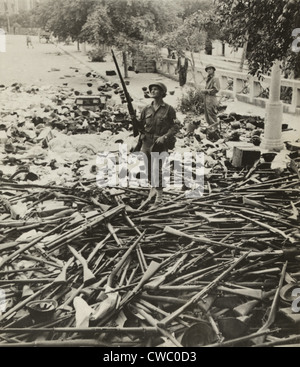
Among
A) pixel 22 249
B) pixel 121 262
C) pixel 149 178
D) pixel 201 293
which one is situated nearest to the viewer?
pixel 201 293

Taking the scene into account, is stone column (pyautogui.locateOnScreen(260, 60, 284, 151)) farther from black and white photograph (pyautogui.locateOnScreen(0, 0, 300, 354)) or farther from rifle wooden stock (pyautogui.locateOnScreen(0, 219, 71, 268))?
rifle wooden stock (pyautogui.locateOnScreen(0, 219, 71, 268))

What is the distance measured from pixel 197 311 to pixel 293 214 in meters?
2.46

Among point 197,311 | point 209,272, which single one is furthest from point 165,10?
point 197,311

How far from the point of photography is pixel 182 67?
29.1 ft

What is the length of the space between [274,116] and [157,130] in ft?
8.22

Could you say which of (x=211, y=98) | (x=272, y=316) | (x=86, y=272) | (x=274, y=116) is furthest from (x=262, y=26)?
(x=86, y=272)

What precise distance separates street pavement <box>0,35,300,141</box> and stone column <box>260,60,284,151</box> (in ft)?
0.67

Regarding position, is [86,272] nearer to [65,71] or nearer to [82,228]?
[82,228]

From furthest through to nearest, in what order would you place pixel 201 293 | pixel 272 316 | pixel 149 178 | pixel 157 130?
pixel 149 178, pixel 157 130, pixel 201 293, pixel 272 316

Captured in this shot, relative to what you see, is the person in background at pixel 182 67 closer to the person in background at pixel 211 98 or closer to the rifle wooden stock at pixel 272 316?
the person in background at pixel 211 98

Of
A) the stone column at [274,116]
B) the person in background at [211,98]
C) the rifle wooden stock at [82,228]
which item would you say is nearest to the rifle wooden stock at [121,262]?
the rifle wooden stock at [82,228]

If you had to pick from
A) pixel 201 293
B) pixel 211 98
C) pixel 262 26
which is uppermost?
pixel 262 26

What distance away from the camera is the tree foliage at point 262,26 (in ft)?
21.3
